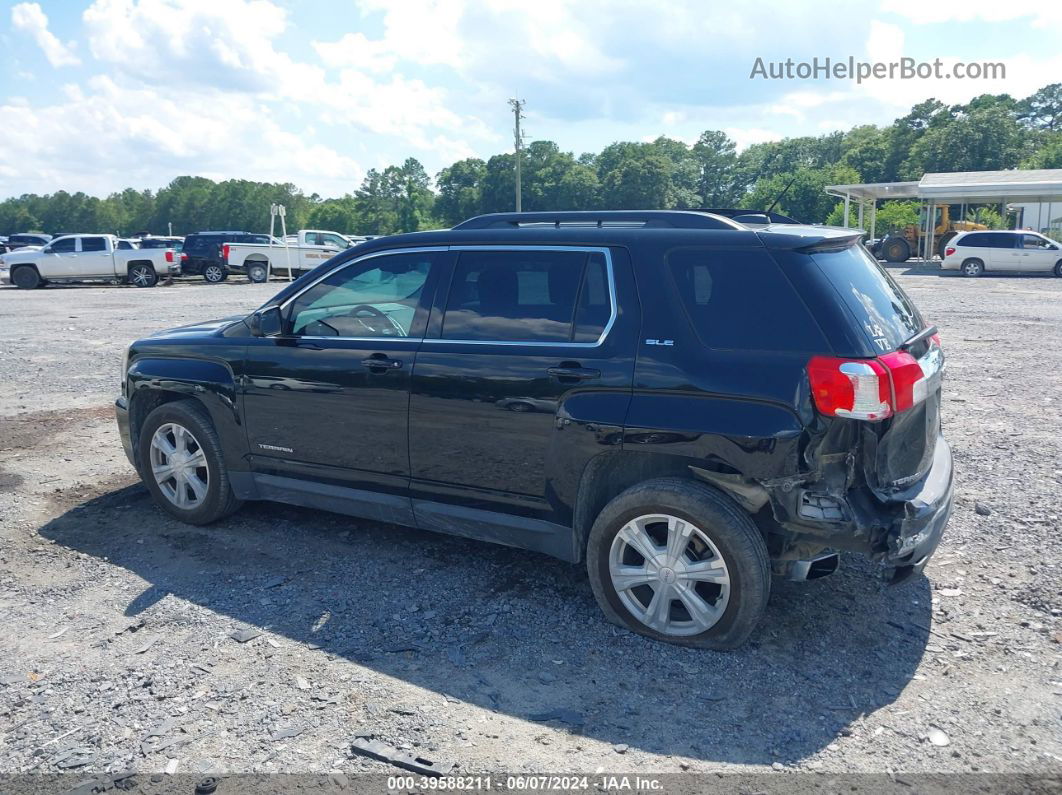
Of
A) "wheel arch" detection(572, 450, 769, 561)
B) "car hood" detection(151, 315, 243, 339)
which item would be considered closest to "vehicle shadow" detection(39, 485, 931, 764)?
"wheel arch" detection(572, 450, 769, 561)

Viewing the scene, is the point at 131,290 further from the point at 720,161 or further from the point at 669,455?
the point at 720,161

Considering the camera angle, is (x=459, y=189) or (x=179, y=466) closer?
(x=179, y=466)

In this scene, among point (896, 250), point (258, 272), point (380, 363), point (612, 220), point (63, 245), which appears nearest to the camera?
point (612, 220)

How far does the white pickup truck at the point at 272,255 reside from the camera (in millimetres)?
31734

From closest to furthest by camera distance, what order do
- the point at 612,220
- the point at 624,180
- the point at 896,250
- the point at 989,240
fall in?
1. the point at 612,220
2. the point at 989,240
3. the point at 896,250
4. the point at 624,180

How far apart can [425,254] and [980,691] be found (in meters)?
3.42

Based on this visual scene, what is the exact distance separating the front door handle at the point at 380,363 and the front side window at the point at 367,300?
142mm

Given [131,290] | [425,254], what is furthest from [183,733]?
[131,290]

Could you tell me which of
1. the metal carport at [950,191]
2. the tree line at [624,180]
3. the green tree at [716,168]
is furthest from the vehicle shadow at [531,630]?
the green tree at [716,168]

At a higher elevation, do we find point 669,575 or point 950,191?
point 950,191

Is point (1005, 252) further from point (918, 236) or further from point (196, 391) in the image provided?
point (196, 391)

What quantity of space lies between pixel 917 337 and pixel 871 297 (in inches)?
14.3

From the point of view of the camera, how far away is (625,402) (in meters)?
3.99

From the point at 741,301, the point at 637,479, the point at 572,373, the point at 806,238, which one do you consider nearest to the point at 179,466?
the point at 572,373
